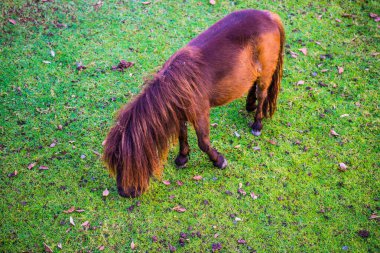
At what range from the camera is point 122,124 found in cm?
402

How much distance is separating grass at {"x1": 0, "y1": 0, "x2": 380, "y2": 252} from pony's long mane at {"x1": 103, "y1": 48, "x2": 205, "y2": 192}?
0.83 m

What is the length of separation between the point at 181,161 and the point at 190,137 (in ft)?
2.00

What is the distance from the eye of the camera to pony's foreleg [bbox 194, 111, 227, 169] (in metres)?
4.56

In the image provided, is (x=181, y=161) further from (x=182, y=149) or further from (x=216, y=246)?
(x=216, y=246)

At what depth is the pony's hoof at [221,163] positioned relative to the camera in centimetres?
511

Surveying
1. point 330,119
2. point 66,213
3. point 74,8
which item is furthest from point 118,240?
point 74,8

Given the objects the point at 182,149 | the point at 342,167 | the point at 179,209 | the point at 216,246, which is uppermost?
the point at 182,149

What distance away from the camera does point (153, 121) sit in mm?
4070

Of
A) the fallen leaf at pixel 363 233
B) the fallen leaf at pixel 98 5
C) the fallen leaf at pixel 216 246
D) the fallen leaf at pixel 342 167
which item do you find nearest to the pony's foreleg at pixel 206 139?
the fallen leaf at pixel 216 246

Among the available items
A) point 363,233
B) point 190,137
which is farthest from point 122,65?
point 363,233

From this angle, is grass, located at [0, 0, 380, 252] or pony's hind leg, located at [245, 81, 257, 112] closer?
grass, located at [0, 0, 380, 252]

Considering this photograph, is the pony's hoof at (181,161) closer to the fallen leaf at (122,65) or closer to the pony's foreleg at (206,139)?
the pony's foreleg at (206,139)

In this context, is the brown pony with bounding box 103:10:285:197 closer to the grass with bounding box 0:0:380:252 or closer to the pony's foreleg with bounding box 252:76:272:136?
the pony's foreleg with bounding box 252:76:272:136

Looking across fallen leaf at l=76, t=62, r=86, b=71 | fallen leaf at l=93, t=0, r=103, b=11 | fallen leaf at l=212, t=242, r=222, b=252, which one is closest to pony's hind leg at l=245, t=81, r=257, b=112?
fallen leaf at l=212, t=242, r=222, b=252
